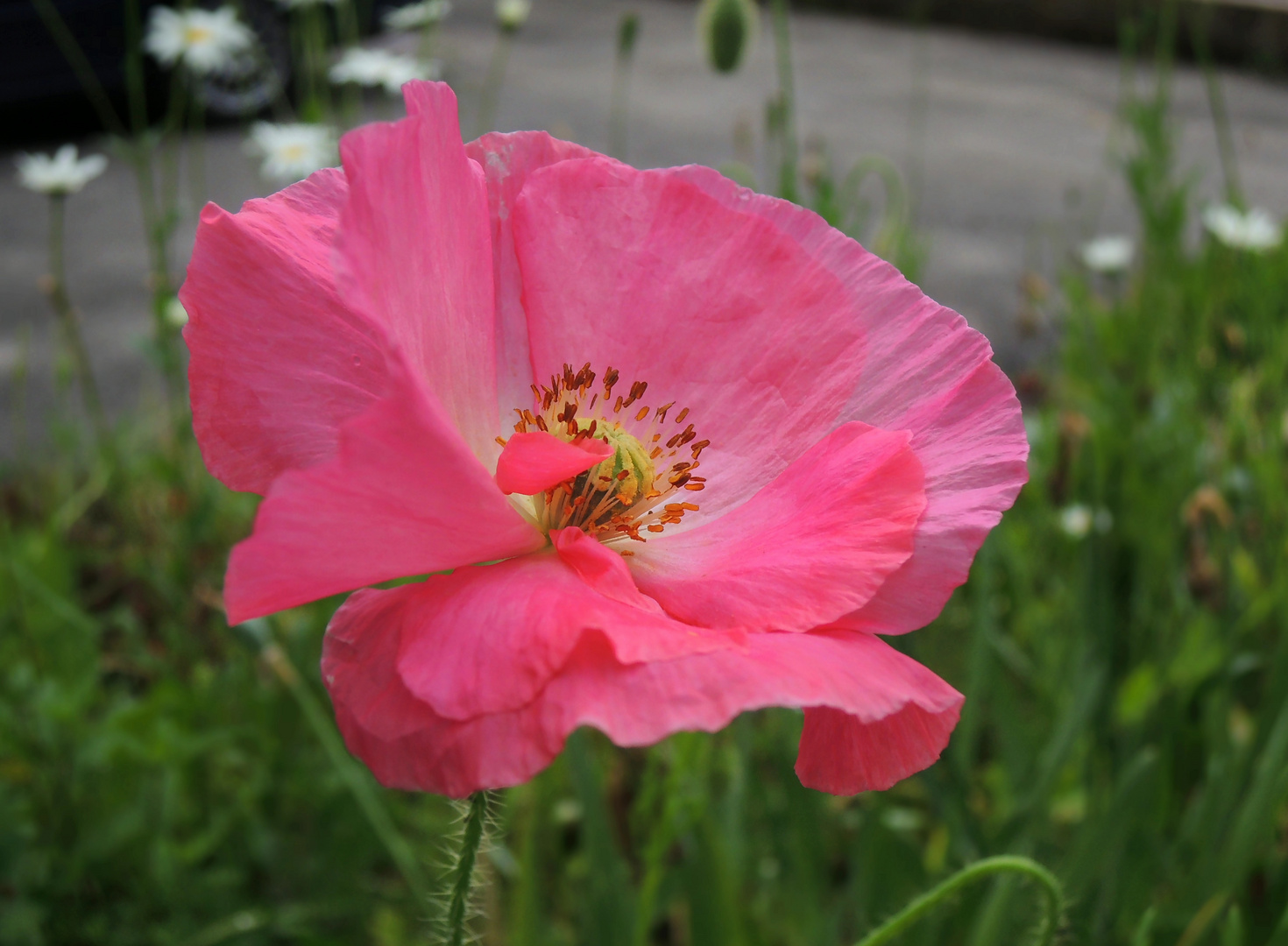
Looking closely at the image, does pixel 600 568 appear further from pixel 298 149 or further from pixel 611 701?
pixel 298 149

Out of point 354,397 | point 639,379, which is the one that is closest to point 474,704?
point 354,397

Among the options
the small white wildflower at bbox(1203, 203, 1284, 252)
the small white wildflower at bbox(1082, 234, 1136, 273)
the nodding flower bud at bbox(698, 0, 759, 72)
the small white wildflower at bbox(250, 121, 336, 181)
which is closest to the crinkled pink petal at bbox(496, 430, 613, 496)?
the nodding flower bud at bbox(698, 0, 759, 72)

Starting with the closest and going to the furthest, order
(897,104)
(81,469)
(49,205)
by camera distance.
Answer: (81,469) → (49,205) → (897,104)

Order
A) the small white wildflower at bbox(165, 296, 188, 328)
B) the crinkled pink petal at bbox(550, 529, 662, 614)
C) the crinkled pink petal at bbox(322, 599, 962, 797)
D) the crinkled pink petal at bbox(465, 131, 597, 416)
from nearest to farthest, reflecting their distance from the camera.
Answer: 1. the crinkled pink petal at bbox(322, 599, 962, 797)
2. the crinkled pink petal at bbox(550, 529, 662, 614)
3. the crinkled pink petal at bbox(465, 131, 597, 416)
4. the small white wildflower at bbox(165, 296, 188, 328)

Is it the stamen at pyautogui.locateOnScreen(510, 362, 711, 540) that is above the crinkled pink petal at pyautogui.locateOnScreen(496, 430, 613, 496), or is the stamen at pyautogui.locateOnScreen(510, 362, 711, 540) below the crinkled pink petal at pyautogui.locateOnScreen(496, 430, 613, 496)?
below

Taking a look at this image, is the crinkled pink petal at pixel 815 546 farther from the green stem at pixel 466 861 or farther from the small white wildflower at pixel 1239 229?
the small white wildflower at pixel 1239 229

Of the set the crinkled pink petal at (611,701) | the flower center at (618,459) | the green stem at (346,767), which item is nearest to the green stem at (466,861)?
the crinkled pink petal at (611,701)

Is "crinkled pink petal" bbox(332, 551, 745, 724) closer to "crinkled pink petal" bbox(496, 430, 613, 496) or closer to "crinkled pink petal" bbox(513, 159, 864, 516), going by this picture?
"crinkled pink petal" bbox(496, 430, 613, 496)

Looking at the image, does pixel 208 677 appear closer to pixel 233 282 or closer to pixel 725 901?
pixel 725 901
